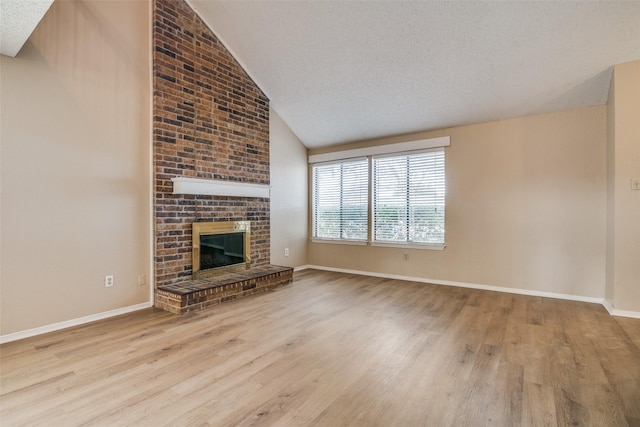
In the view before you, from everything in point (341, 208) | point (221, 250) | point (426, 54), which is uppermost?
point (426, 54)

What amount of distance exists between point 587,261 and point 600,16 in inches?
108

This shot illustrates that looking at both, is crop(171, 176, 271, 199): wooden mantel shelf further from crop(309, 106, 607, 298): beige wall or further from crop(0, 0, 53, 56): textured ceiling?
crop(309, 106, 607, 298): beige wall

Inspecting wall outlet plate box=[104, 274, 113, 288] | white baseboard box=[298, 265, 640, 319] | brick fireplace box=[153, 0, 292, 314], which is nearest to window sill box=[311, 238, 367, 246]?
white baseboard box=[298, 265, 640, 319]

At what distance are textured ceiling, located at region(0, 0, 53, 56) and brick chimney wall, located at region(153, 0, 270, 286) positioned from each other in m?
1.36

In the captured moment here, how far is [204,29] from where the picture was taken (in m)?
4.30

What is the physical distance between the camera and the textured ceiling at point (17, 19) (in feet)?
6.81

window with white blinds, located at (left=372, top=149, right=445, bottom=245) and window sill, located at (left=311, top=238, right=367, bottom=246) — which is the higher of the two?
window with white blinds, located at (left=372, top=149, right=445, bottom=245)

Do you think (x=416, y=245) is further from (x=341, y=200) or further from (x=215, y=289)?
(x=215, y=289)

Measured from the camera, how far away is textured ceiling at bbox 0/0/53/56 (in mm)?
2074

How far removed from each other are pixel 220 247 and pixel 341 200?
2483mm

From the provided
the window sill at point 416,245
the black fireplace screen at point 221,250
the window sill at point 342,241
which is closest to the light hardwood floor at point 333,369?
the black fireplace screen at point 221,250

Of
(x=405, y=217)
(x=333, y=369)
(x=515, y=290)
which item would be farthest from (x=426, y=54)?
(x=333, y=369)

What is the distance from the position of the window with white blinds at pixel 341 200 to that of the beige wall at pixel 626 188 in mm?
3273

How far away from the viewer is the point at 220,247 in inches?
177
